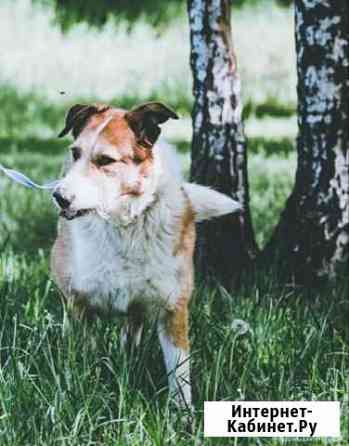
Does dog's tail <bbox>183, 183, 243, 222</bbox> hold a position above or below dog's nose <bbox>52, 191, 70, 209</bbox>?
below

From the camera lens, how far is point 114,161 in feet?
14.7

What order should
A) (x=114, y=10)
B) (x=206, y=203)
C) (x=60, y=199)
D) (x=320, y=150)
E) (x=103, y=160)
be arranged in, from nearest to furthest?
(x=60, y=199)
(x=103, y=160)
(x=206, y=203)
(x=320, y=150)
(x=114, y=10)

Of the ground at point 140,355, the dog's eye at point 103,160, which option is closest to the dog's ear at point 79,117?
the dog's eye at point 103,160

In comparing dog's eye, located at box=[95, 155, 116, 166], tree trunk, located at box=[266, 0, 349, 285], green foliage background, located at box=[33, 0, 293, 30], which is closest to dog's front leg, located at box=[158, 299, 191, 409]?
dog's eye, located at box=[95, 155, 116, 166]

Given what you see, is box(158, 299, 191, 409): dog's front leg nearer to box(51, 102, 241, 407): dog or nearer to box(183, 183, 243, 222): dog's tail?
box(51, 102, 241, 407): dog

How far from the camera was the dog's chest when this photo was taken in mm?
4820

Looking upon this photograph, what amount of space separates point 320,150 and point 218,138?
0.56 meters

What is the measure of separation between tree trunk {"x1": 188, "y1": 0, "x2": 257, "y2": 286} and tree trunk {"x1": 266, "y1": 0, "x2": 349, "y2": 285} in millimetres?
264

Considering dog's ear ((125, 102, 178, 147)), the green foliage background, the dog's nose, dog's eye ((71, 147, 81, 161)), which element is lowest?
the dog's nose

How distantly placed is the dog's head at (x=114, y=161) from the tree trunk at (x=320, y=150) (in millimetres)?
1681

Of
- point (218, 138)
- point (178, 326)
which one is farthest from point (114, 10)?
point (178, 326)

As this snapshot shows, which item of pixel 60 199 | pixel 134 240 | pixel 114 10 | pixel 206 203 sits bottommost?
pixel 134 240

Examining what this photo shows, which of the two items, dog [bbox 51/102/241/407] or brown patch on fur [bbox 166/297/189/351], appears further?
brown patch on fur [bbox 166/297/189/351]

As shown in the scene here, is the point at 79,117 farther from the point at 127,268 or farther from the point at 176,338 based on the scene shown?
the point at 176,338
